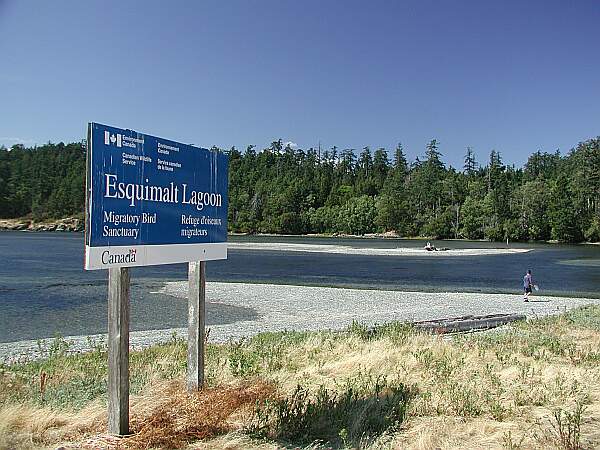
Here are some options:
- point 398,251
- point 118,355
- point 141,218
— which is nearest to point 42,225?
point 398,251

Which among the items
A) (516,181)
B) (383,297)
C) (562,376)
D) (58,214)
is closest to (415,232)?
(516,181)

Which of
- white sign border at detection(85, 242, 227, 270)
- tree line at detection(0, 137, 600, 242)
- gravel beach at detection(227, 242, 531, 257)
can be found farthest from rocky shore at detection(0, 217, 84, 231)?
white sign border at detection(85, 242, 227, 270)

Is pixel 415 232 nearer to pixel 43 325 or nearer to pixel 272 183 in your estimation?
pixel 272 183

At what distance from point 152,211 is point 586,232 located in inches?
5123

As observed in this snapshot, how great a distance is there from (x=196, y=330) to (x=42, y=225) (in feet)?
629

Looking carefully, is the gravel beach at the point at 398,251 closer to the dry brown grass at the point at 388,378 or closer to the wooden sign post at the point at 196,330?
the dry brown grass at the point at 388,378

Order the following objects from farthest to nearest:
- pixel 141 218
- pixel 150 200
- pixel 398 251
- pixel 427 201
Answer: pixel 427 201, pixel 398 251, pixel 150 200, pixel 141 218

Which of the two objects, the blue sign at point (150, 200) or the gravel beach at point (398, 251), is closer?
the blue sign at point (150, 200)

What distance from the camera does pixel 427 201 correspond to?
522ft

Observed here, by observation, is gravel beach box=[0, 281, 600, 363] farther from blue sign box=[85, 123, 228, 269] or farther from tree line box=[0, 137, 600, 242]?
tree line box=[0, 137, 600, 242]

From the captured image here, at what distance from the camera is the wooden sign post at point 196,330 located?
23.5 feet

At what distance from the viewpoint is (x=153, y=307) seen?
2570 cm

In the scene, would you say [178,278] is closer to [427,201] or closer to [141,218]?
[141,218]

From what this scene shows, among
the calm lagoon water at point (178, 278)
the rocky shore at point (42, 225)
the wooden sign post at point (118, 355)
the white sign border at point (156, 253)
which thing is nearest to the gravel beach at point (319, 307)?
the calm lagoon water at point (178, 278)
